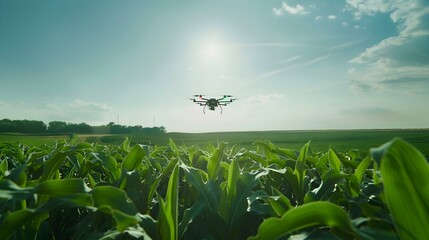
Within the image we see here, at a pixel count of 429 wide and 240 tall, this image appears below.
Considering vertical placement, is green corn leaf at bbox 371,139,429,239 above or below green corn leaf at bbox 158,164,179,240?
above

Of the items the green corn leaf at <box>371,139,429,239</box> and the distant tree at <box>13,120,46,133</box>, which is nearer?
the green corn leaf at <box>371,139,429,239</box>

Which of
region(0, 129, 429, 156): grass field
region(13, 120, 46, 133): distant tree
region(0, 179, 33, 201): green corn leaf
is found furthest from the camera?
region(13, 120, 46, 133): distant tree

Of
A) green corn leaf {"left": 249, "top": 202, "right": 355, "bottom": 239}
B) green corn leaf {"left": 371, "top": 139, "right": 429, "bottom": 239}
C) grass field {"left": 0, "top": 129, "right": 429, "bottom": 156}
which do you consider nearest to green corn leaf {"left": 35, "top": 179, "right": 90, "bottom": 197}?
green corn leaf {"left": 249, "top": 202, "right": 355, "bottom": 239}

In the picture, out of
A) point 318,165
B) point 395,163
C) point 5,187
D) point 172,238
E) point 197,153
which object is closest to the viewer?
point 395,163

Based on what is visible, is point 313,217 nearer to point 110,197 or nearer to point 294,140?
point 110,197

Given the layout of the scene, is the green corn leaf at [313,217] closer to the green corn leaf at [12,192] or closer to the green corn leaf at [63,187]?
the green corn leaf at [63,187]

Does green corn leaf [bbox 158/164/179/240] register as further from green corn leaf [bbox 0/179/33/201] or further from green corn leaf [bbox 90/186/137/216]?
green corn leaf [bbox 0/179/33/201]

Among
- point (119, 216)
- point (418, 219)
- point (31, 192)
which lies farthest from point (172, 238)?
point (418, 219)

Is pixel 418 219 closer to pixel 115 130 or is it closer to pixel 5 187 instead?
pixel 5 187
